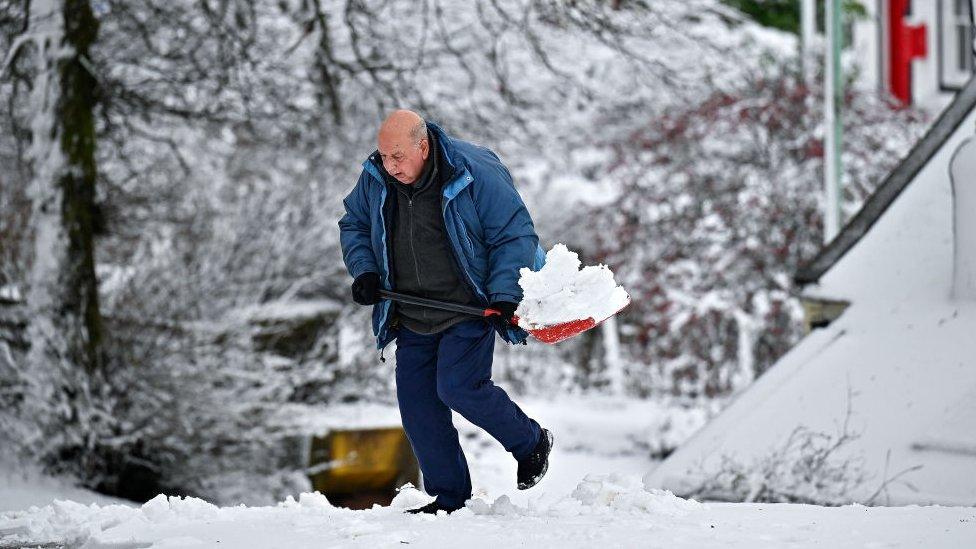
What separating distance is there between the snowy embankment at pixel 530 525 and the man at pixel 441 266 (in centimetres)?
27

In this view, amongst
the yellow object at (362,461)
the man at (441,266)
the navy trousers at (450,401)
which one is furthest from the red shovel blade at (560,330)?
the yellow object at (362,461)

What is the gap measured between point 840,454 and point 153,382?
4380mm

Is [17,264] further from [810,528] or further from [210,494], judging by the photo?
[810,528]

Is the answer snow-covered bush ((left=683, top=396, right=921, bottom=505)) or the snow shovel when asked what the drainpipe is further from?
the snow shovel

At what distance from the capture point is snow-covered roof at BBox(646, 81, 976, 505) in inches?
203

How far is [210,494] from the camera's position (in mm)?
8336

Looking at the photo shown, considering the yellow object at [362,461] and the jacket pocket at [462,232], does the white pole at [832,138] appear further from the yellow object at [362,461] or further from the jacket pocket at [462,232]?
the jacket pocket at [462,232]

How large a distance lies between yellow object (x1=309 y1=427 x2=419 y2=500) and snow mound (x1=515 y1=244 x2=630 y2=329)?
520 cm

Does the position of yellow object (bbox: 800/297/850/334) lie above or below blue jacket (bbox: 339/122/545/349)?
below

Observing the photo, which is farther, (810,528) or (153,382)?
(153,382)

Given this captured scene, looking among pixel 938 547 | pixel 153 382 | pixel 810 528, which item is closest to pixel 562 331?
pixel 810 528

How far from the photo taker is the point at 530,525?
405 cm

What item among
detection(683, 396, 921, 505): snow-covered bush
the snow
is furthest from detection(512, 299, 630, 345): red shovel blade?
the snow

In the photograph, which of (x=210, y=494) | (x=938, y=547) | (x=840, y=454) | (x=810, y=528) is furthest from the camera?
(x=210, y=494)
